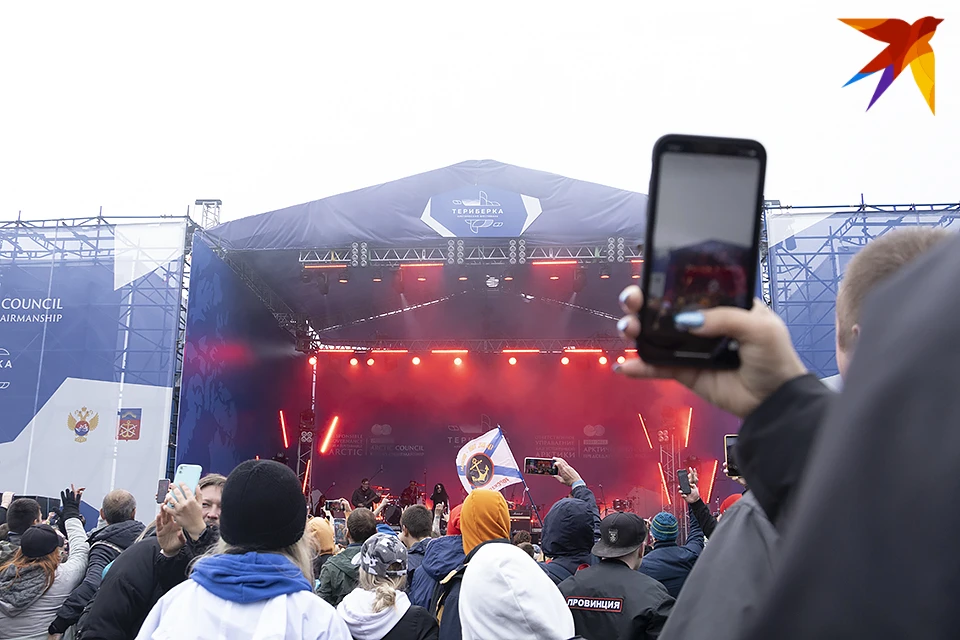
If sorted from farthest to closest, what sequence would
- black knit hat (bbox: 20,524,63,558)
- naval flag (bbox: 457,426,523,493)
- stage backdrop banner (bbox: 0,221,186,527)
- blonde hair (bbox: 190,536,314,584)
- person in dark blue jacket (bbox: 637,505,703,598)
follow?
stage backdrop banner (bbox: 0,221,186,527) → naval flag (bbox: 457,426,523,493) → black knit hat (bbox: 20,524,63,558) → person in dark blue jacket (bbox: 637,505,703,598) → blonde hair (bbox: 190,536,314,584)

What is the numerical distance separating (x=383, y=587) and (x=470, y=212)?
9173 millimetres

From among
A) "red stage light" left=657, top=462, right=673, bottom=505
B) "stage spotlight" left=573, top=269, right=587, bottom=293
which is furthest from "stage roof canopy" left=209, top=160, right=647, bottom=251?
"red stage light" left=657, top=462, right=673, bottom=505

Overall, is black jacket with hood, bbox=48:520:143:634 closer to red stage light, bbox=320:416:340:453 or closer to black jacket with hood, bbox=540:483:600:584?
black jacket with hood, bbox=540:483:600:584

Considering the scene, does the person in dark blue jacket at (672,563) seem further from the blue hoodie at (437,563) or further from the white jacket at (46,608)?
the white jacket at (46,608)

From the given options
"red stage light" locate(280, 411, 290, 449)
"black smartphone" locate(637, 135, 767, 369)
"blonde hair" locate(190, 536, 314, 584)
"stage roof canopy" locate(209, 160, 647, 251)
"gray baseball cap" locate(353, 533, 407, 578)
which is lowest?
"red stage light" locate(280, 411, 290, 449)

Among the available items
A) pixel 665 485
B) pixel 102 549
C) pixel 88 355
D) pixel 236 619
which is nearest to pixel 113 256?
pixel 88 355

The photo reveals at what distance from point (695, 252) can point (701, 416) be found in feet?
52.8


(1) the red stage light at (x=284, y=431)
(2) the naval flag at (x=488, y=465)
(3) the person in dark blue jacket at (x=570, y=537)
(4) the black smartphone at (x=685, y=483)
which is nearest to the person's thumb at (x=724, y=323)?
(3) the person in dark blue jacket at (x=570, y=537)

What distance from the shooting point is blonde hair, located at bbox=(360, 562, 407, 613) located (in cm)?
289

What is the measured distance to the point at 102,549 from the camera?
13.6 ft

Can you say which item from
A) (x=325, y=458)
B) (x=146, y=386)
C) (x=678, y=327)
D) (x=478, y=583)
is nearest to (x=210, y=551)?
(x=478, y=583)

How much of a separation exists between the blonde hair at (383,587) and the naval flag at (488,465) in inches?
147

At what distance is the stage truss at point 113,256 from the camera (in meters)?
10.9

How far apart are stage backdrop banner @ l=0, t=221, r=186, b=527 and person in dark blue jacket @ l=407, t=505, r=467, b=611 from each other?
25.6 ft
